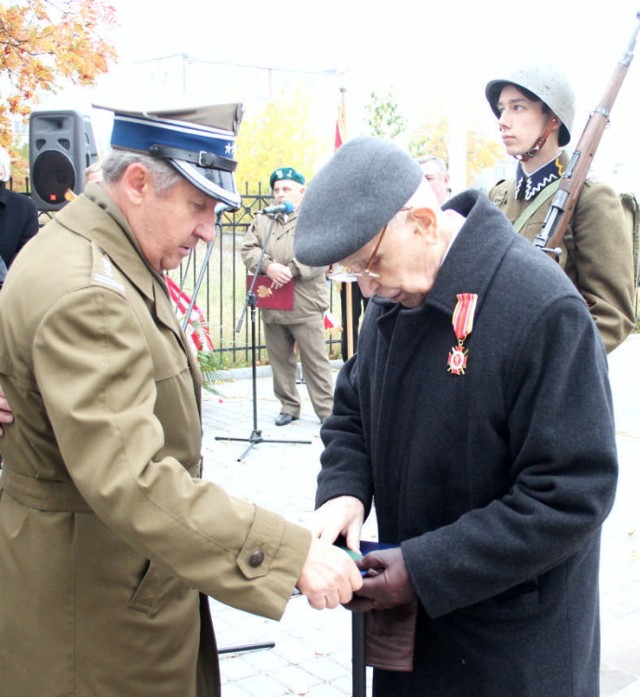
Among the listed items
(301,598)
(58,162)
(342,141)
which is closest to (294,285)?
(342,141)

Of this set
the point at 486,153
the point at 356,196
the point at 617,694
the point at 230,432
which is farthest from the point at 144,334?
the point at 486,153

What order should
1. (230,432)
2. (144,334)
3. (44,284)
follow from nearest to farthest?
(44,284), (144,334), (230,432)

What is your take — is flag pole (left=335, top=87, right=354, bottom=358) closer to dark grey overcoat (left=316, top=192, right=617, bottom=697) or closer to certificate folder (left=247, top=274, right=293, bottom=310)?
certificate folder (left=247, top=274, right=293, bottom=310)

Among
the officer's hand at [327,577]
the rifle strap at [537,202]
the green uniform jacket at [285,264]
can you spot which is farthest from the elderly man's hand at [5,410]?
the green uniform jacket at [285,264]

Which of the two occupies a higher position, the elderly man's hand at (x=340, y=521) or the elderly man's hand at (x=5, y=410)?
the elderly man's hand at (x=5, y=410)

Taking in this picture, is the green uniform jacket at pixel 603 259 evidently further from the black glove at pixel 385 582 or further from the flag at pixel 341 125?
the flag at pixel 341 125

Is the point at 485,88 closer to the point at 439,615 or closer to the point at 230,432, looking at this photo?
the point at 439,615

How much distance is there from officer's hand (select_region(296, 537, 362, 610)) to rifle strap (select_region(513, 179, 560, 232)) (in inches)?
82.9

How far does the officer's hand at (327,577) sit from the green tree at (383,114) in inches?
1598

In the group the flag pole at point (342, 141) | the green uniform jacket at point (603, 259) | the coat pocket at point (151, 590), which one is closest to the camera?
the coat pocket at point (151, 590)

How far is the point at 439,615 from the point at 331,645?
88.3 inches

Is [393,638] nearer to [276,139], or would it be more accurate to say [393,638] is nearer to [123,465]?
[123,465]

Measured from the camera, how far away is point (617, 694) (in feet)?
11.0

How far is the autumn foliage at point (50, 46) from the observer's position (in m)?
8.44
